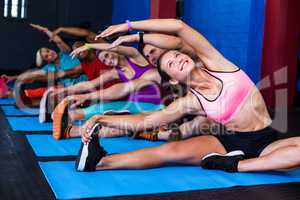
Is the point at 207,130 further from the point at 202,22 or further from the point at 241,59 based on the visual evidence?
the point at 202,22

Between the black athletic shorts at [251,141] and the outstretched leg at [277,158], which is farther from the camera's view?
the black athletic shorts at [251,141]

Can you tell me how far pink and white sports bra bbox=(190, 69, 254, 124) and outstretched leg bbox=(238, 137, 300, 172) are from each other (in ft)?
0.79

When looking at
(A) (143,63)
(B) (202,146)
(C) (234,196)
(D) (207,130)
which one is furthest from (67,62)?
(C) (234,196)

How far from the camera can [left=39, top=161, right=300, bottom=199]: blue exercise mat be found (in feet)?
5.38

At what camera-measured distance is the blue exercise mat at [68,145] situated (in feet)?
7.50

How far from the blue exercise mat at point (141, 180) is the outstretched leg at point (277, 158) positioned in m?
0.05

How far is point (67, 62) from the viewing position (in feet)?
14.1

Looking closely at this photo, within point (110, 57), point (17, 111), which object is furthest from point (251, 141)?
point (17, 111)

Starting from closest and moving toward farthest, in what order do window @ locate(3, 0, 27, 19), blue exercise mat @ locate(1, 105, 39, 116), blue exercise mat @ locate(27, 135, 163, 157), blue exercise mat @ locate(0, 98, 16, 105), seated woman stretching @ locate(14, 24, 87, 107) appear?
blue exercise mat @ locate(27, 135, 163, 157) < blue exercise mat @ locate(1, 105, 39, 116) < seated woman stretching @ locate(14, 24, 87, 107) < blue exercise mat @ locate(0, 98, 16, 105) < window @ locate(3, 0, 27, 19)

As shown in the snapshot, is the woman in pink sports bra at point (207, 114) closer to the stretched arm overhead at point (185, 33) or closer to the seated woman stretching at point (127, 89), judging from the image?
the stretched arm overhead at point (185, 33)

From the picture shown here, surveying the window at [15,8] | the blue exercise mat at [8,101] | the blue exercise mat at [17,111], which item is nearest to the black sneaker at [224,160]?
the blue exercise mat at [17,111]

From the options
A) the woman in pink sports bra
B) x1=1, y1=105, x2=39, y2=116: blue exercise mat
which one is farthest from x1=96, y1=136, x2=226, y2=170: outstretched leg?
x1=1, y1=105, x2=39, y2=116: blue exercise mat

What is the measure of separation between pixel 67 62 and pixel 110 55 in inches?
54.5

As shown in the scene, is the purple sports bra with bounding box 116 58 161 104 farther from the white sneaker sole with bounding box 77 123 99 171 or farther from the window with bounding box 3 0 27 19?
the window with bounding box 3 0 27 19
